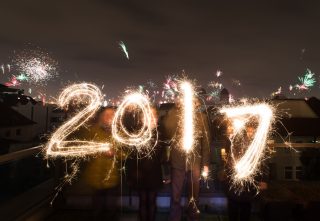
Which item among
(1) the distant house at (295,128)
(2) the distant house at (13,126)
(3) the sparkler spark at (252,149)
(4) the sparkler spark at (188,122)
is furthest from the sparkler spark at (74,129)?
(2) the distant house at (13,126)

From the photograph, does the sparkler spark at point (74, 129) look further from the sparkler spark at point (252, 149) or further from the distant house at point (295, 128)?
the distant house at point (295, 128)

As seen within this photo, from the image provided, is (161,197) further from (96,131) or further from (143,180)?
(96,131)

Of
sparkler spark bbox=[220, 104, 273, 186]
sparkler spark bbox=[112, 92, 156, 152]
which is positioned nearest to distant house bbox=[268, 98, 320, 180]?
sparkler spark bbox=[220, 104, 273, 186]

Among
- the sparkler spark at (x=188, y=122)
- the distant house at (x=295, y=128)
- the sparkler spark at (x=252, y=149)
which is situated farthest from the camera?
the distant house at (x=295, y=128)

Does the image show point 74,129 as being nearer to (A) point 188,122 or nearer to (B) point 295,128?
(A) point 188,122

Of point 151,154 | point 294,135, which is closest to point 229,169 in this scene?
point 151,154

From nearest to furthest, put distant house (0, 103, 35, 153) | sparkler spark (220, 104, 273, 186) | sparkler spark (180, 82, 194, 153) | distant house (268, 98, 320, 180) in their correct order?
sparkler spark (220, 104, 273, 186) → sparkler spark (180, 82, 194, 153) → distant house (268, 98, 320, 180) → distant house (0, 103, 35, 153)

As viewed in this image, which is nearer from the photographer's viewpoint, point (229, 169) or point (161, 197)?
point (229, 169)

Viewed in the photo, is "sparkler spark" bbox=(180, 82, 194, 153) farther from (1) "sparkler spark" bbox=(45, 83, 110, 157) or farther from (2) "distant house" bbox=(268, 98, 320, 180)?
(2) "distant house" bbox=(268, 98, 320, 180)

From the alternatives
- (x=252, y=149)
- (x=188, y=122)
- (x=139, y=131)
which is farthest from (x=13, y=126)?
(x=252, y=149)
